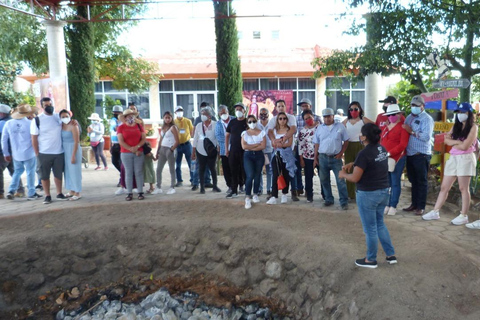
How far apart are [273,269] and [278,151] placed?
2245mm

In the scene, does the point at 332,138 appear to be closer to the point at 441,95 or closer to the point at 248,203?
the point at 248,203

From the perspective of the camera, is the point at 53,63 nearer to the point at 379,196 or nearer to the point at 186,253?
the point at 186,253

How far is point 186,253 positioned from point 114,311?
53.2 inches

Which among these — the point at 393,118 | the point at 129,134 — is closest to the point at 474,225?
the point at 393,118

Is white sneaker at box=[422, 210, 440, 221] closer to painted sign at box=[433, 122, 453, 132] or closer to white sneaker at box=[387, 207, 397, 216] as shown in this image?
white sneaker at box=[387, 207, 397, 216]

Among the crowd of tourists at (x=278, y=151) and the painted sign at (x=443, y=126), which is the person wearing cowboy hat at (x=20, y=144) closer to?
the crowd of tourists at (x=278, y=151)

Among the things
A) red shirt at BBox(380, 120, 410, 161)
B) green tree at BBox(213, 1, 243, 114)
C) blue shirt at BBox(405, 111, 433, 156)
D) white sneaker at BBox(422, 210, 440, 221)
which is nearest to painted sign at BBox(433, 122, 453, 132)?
blue shirt at BBox(405, 111, 433, 156)

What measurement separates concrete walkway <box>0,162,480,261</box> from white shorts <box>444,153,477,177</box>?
78 cm

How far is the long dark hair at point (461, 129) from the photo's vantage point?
18.3 feet

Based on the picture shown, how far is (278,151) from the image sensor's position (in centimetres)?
714

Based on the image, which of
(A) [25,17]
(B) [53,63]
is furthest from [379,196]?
(A) [25,17]

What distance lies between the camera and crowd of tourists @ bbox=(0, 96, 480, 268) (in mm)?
5629

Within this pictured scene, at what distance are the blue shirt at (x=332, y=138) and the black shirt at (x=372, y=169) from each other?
7.25 feet

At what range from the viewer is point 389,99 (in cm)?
665
